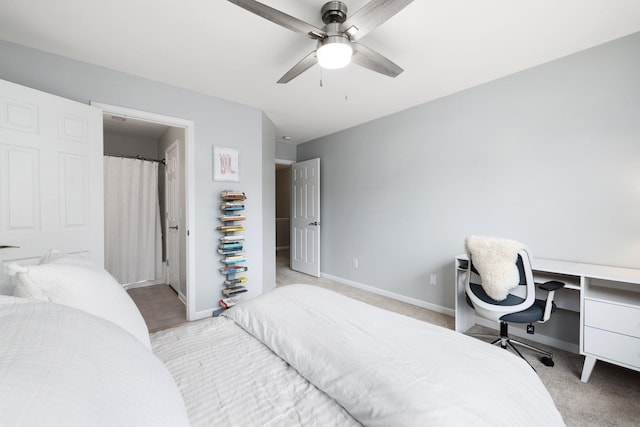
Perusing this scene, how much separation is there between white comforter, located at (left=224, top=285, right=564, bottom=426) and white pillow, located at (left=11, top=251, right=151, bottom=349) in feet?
1.79

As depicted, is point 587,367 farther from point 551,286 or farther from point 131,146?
point 131,146

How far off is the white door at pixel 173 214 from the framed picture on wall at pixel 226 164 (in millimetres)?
862

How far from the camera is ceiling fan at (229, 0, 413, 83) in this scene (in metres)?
1.35

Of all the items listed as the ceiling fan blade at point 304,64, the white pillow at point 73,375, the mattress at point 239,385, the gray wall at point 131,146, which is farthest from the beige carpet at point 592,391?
the gray wall at point 131,146

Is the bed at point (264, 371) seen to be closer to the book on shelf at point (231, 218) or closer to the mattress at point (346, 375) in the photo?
the mattress at point (346, 375)

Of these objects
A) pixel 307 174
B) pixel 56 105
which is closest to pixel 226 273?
pixel 56 105

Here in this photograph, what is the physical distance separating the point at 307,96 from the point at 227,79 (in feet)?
2.80

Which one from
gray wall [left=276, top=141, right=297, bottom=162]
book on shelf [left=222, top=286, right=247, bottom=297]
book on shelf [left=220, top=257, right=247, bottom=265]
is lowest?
book on shelf [left=222, top=286, right=247, bottom=297]

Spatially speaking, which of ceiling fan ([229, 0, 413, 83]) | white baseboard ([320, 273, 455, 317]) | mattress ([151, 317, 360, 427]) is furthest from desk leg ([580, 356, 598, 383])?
ceiling fan ([229, 0, 413, 83])

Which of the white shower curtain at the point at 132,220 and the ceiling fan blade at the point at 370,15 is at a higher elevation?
→ the ceiling fan blade at the point at 370,15

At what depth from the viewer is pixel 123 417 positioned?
428 millimetres

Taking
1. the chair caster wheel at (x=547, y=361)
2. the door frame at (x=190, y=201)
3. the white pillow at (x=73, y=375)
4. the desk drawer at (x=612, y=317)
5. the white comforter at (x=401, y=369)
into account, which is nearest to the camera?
the white pillow at (x=73, y=375)

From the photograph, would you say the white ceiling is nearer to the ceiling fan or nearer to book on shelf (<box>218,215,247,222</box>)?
the ceiling fan

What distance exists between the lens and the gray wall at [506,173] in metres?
2.10
